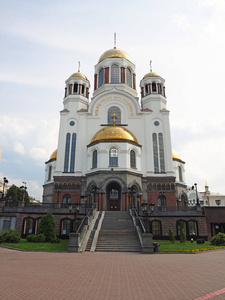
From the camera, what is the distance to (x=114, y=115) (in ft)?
131

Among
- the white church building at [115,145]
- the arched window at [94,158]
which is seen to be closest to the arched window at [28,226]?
Result: the white church building at [115,145]

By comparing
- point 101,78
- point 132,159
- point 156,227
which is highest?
point 101,78

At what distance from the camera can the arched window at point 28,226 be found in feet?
87.5

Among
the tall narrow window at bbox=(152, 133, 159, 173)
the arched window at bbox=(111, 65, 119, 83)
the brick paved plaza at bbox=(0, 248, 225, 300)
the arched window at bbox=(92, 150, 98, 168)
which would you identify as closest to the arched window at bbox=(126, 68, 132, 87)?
the arched window at bbox=(111, 65, 119, 83)

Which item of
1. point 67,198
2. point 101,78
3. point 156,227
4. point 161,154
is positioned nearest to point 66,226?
point 67,198

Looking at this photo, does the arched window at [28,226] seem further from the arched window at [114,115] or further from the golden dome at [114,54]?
the golden dome at [114,54]

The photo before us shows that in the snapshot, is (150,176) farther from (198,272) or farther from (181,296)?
(181,296)

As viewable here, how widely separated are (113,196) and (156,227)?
863 centimetres

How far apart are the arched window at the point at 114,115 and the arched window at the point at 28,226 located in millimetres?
20593

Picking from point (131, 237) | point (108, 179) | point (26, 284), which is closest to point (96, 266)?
point (26, 284)

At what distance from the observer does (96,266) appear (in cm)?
1107

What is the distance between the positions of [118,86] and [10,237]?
31.7 meters

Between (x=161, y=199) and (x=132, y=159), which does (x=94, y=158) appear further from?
(x=161, y=199)

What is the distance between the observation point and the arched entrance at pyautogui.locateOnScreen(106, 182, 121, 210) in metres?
32.8
